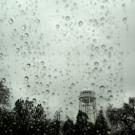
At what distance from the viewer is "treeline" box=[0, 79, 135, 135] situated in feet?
180

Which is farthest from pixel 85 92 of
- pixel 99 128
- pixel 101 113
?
pixel 99 128

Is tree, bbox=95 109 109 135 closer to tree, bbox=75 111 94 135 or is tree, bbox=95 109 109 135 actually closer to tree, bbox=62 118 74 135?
tree, bbox=75 111 94 135

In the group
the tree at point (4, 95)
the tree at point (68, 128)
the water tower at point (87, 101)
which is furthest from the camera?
the water tower at point (87, 101)

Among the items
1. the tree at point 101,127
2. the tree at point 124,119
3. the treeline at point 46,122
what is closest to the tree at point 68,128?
the treeline at point 46,122

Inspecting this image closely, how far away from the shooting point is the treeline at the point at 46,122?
5484cm

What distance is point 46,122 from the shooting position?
204 ft

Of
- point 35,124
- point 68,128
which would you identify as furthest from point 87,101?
point 35,124

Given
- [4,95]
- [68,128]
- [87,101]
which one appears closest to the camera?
[4,95]

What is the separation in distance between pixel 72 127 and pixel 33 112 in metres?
9.32

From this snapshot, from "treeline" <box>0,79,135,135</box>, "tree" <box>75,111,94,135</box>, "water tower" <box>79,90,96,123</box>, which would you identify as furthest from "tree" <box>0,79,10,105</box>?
"water tower" <box>79,90,96,123</box>

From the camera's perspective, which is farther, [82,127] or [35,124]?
[82,127]

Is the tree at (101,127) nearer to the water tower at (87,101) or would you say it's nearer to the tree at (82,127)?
the tree at (82,127)

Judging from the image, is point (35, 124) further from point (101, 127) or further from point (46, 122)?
point (101, 127)

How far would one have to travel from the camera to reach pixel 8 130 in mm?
53969
